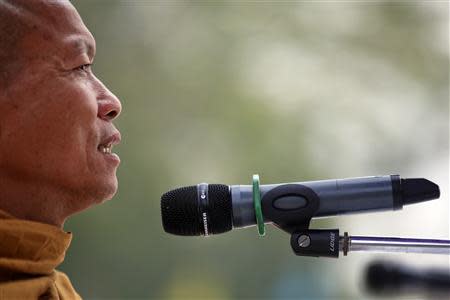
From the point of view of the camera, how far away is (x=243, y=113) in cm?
382

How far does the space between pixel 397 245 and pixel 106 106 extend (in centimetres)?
60

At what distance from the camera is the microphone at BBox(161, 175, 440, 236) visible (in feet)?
4.21

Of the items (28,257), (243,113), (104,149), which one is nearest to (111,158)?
(104,149)

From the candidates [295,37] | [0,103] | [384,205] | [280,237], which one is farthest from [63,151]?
[295,37]

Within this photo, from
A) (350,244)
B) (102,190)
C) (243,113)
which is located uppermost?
(102,190)

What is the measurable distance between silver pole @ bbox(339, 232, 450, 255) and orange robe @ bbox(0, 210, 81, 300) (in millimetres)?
526

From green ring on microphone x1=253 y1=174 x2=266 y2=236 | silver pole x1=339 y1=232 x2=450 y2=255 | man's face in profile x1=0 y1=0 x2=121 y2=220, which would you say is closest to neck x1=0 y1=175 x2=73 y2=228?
man's face in profile x1=0 y1=0 x2=121 y2=220

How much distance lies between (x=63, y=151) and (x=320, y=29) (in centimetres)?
278

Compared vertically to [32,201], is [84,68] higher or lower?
higher

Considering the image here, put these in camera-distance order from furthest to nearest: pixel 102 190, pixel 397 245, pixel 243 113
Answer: pixel 243 113
pixel 102 190
pixel 397 245

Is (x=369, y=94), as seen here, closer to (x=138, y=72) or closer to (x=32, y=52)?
(x=138, y=72)

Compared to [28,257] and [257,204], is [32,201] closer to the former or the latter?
[28,257]

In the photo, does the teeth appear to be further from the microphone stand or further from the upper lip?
the microphone stand

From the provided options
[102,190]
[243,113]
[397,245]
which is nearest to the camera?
[397,245]
